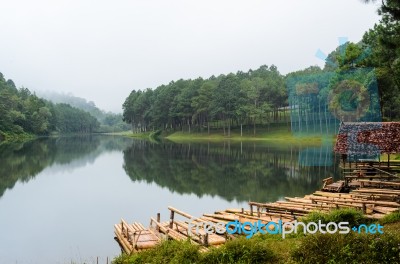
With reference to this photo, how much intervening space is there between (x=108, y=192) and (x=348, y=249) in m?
23.0

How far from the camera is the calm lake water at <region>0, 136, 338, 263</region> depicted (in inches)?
671

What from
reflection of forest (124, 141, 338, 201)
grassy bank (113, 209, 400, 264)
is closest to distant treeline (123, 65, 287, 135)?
reflection of forest (124, 141, 338, 201)

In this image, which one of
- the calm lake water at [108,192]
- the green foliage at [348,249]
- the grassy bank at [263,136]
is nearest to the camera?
the green foliage at [348,249]

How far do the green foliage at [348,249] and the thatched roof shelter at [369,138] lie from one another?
16330 mm

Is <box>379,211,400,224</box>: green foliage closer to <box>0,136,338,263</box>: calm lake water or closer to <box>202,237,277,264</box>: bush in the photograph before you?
<box>202,237,277,264</box>: bush

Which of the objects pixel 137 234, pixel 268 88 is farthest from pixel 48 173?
pixel 268 88

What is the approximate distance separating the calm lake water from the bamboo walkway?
4.77 feet

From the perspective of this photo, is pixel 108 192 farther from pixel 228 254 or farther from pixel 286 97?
pixel 286 97

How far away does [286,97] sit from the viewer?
96500 mm

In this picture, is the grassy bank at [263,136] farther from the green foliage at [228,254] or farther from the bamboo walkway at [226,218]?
the green foliage at [228,254]

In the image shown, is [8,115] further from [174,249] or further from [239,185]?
[174,249]

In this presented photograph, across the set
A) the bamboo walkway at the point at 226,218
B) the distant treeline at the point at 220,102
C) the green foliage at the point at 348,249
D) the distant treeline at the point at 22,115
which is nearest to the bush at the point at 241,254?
the green foliage at the point at 348,249

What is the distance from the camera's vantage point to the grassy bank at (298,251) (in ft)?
28.1

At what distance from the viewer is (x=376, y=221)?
1419 centimetres
